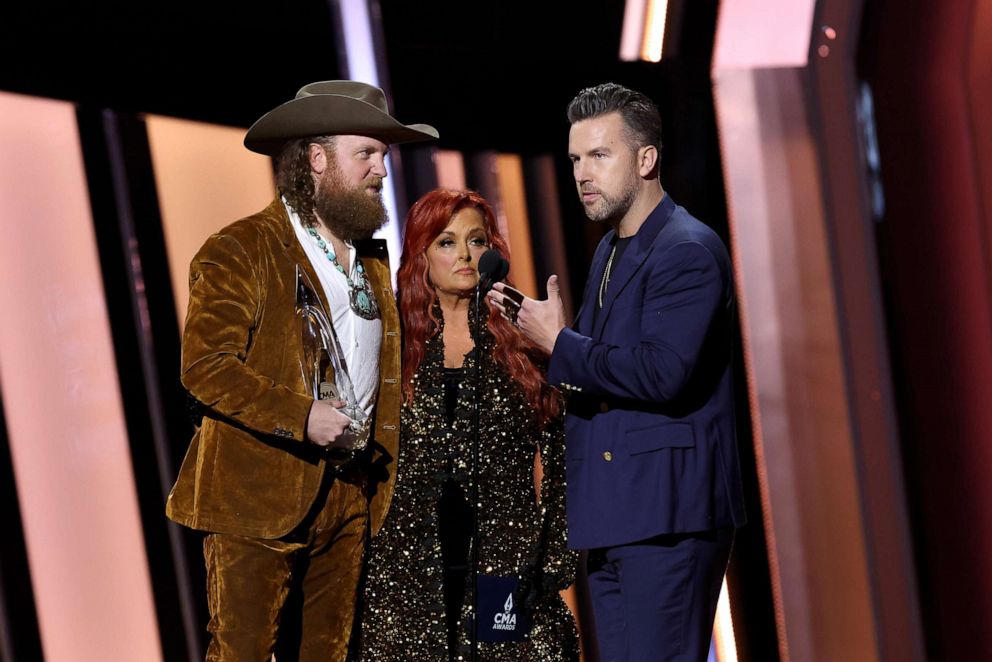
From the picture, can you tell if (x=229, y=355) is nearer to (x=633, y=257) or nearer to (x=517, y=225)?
(x=633, y=257)

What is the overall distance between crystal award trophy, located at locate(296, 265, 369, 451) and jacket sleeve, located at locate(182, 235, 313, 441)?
0.10m

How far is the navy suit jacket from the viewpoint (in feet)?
8.23

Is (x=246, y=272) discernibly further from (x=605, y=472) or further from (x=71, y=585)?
(x=71, y=585)

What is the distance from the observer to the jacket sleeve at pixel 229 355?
2578mm

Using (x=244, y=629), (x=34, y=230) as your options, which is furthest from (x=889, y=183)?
(x=34, y=230)

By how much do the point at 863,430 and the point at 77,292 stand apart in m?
2.46

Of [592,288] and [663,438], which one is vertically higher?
[592,288]

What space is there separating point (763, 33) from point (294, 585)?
226cm

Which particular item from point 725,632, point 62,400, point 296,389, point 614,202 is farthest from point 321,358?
point 725,632

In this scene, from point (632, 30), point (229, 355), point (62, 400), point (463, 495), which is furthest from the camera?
point (632, 30)

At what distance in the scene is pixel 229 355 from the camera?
2.59 meters

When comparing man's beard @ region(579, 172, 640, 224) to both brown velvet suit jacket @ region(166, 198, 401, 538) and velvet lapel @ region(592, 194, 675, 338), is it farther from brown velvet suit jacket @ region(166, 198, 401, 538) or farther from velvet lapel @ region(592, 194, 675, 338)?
brown velvet suit jacket @ region(166, 198, 401, 538)

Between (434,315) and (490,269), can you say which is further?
(434,315)

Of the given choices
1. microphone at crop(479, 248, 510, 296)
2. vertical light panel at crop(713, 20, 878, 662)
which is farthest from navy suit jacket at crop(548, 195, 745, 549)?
vertical light panel at crop(713, 20, 878, 662)
